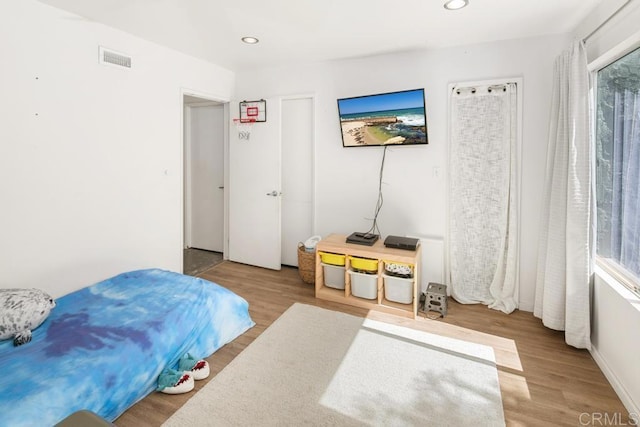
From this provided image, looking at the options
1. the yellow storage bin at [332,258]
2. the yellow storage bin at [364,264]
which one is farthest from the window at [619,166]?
the yellow storage bin at [332,258]

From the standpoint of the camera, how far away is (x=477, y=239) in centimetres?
310

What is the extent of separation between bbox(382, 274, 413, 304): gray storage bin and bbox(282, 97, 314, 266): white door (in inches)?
51.1

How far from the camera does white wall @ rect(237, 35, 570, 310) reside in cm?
287

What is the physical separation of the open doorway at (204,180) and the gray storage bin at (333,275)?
175 cm

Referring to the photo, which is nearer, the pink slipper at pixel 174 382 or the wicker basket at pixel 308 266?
the pink slipper at pixel 174 382

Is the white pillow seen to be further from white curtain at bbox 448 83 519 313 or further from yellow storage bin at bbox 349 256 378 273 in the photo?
white curtain at bbox 448 83 519 313

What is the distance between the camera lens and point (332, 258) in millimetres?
3209

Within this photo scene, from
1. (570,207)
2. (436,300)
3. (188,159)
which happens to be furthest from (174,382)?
(188,159)

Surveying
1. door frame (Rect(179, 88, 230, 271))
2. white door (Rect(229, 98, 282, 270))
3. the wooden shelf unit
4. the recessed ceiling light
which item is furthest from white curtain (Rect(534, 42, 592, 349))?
door frame (Rect(179, 88, 230, 271))

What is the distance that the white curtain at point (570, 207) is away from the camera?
2273 mm

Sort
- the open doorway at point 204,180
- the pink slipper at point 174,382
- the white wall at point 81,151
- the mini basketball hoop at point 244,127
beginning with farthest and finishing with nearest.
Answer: the open doorway at point 204,180 < the mini basketball hoop at point 244,127 < the white wall at point 81,151 < the pink slipper at point 174,382

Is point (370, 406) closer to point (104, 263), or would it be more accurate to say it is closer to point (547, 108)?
point (104, 263)

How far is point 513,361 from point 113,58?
3.85 m

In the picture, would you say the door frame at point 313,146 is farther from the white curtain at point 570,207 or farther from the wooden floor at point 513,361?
the white curtain at point 570,207
